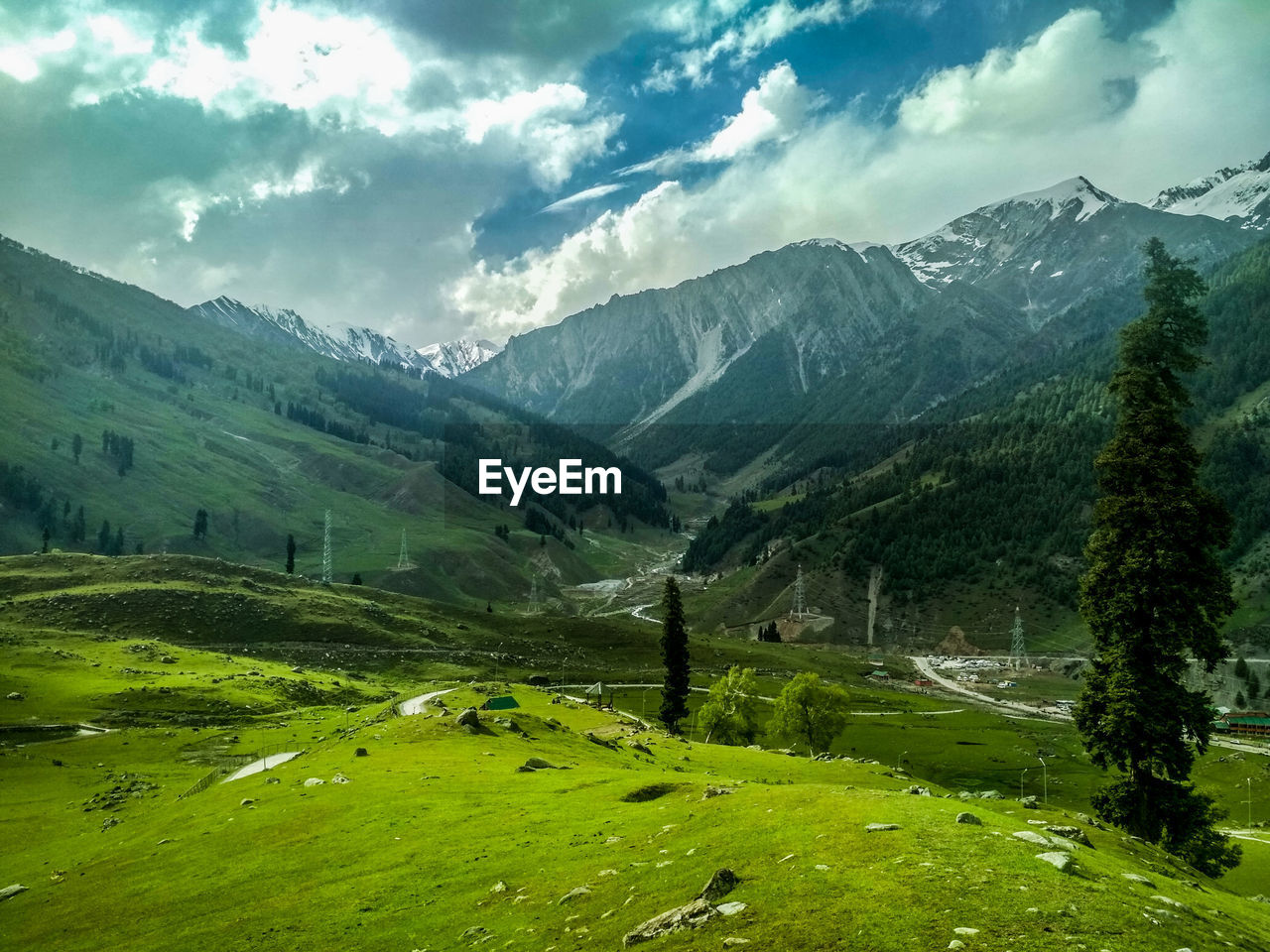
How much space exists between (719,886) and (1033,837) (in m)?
8.87

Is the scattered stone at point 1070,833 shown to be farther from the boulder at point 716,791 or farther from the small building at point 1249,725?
the small building at point 1249,725

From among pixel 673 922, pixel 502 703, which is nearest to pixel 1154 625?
pixel 673 922

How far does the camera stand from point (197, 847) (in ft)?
116

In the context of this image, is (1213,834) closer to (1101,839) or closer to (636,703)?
(1101,839)

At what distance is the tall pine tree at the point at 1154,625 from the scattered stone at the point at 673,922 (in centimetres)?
3101

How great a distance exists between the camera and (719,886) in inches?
763

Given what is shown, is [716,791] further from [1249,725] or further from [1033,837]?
[1249,725]

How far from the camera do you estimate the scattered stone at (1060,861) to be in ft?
59.5

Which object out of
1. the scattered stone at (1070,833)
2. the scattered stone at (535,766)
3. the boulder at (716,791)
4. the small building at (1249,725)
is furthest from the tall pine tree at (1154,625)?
the small building at (1249,725)

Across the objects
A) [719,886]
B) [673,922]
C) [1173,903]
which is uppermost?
[1173,903]

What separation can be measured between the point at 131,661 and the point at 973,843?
132386mm

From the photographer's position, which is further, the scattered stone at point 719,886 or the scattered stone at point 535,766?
the scattered stone at point 535,766

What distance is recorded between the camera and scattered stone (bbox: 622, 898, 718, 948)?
58.1 ft

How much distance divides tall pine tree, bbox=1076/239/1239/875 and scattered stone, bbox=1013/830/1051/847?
2215cm
